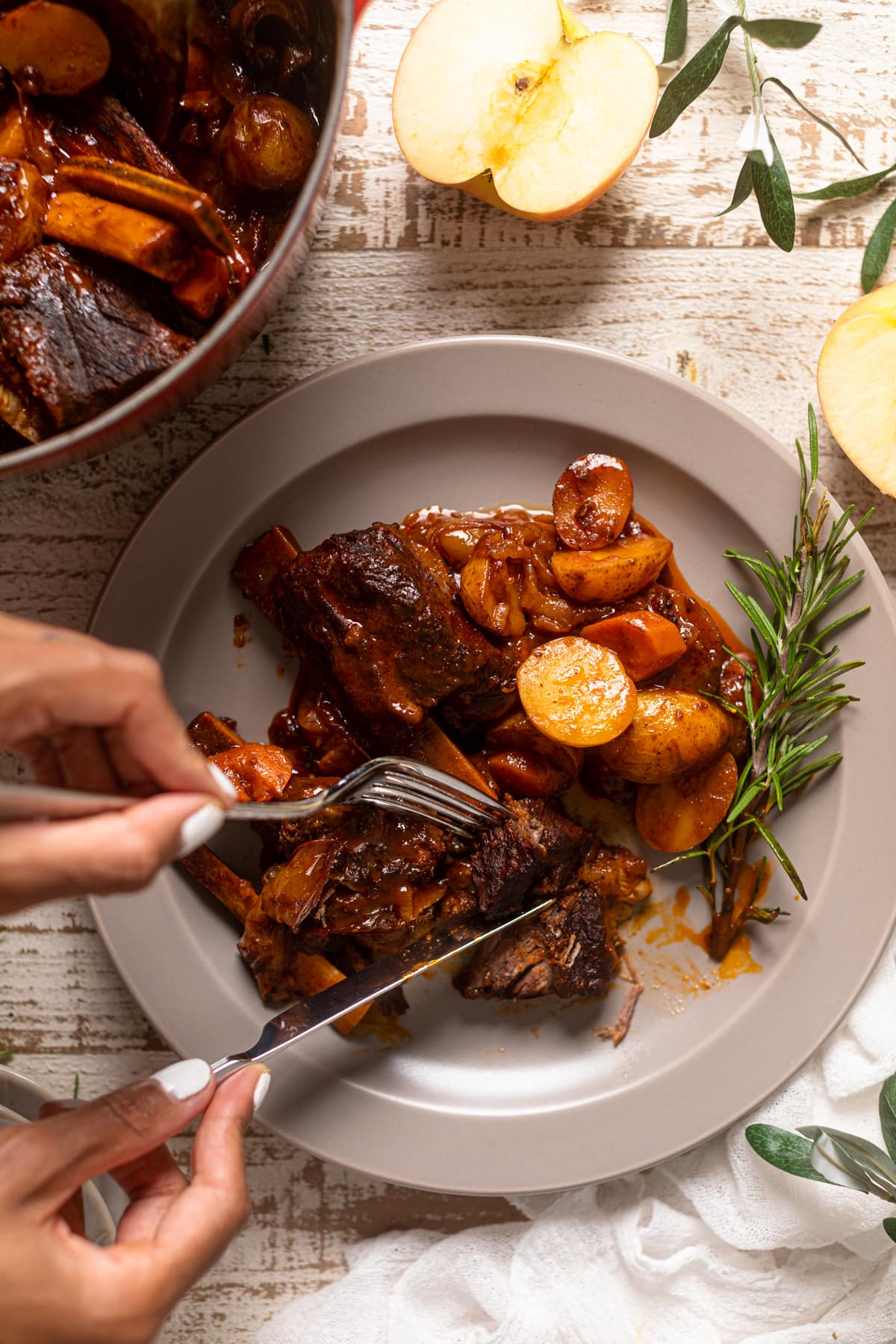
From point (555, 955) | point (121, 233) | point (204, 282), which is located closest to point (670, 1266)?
point (555, 955)

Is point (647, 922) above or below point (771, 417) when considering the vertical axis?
below

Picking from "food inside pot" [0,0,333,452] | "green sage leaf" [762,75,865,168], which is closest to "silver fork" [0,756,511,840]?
"food inside pot" [0,0,333,452]

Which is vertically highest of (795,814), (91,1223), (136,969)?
(795,814)

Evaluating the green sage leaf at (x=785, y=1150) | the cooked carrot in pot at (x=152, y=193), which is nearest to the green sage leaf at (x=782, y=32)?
the cooked carrot in pot at (x=152, y=193)

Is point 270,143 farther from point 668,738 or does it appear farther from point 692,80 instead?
point 668,738

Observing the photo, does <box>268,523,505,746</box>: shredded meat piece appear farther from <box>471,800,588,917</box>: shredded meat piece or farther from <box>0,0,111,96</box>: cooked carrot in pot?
<box>0,0,111,96</box>: cooked carrot in pot

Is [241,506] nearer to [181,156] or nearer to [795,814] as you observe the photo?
[181,156]

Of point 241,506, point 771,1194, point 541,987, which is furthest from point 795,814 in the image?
point 241,506
